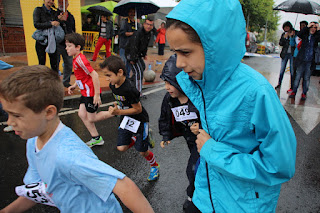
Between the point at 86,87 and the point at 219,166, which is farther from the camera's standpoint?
the point at 86,87

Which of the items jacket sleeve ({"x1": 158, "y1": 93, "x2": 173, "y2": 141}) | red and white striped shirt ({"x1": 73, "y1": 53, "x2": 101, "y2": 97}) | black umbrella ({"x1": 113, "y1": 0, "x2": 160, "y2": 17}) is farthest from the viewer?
black umbrella ({"x1": 113, "y1": 0, "x2": 160, "y2": 17})

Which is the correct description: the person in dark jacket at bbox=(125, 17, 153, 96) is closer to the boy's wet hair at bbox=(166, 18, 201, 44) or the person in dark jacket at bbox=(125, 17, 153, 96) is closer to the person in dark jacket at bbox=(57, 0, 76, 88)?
the person in dark jacket at bbox=(57, 0, 76, 88)

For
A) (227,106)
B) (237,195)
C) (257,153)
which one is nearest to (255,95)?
(227,106)

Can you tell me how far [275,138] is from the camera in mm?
1097

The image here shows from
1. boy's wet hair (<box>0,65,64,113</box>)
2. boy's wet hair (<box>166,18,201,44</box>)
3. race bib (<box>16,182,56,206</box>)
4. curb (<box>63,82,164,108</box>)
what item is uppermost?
boy's wet hair (<box>166,18,201,44</box>)

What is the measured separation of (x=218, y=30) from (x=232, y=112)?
0.41 meters

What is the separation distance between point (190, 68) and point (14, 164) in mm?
3171

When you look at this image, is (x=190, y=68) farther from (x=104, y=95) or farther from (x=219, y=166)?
(x=104, y=95)

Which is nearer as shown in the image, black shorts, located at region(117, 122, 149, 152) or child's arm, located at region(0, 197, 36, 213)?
child's arm, located at region(0, 197, 36, 213)

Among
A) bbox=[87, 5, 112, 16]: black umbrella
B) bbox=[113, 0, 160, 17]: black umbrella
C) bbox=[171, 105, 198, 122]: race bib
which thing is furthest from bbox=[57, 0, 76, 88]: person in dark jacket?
bbox=[87, 5, 112, 16]: black umbrella

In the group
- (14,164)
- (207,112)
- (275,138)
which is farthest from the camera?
(14,164)

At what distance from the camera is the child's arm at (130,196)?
1.21 metres

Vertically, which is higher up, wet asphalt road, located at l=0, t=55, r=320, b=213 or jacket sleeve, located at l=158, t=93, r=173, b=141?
jacket sleeve, located at l=158, t=93, r=173, b=141

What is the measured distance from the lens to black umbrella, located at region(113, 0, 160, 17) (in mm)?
6844
